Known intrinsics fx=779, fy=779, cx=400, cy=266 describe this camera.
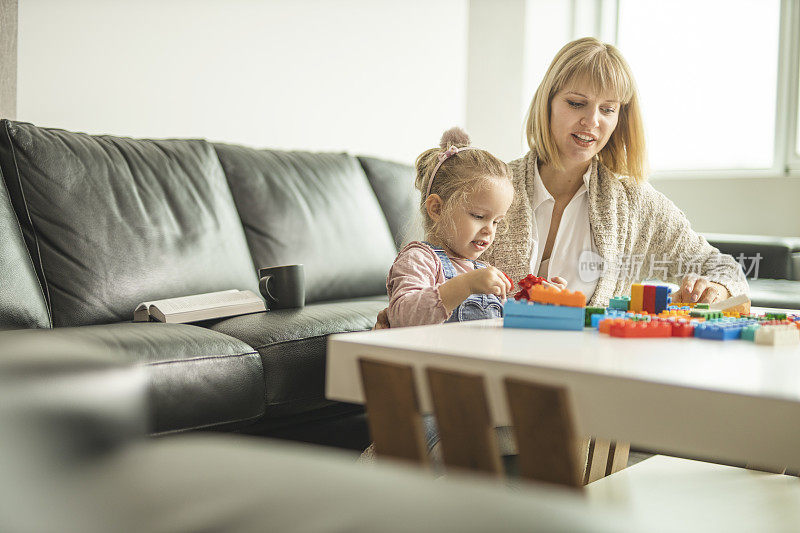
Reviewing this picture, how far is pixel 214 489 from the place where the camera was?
466mm

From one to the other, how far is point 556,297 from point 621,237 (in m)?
0.81

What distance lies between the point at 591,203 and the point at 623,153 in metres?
0.17

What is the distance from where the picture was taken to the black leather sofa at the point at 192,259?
1.53 meters

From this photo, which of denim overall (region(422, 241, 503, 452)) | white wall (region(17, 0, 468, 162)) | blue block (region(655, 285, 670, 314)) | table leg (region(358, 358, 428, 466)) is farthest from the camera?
white wall (region(17, 0, 468, 162))

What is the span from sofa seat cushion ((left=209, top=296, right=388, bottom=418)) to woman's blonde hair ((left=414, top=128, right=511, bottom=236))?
34 cm

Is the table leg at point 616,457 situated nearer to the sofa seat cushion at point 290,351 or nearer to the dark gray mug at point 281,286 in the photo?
the sofa seat cushion at point 290,351

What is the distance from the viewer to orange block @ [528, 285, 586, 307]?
1.08m

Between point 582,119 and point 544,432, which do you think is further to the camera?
point 582,119

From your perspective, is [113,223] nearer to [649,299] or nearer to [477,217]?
[477,217]

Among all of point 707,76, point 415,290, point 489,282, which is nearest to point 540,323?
point 489,282

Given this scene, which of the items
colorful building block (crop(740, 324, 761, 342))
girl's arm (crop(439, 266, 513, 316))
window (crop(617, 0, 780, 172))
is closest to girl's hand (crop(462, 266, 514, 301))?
girl's arm (crop(439, 266, 513, 316))

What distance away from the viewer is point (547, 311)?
3.54 ft

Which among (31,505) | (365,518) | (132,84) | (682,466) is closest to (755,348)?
(682,466)

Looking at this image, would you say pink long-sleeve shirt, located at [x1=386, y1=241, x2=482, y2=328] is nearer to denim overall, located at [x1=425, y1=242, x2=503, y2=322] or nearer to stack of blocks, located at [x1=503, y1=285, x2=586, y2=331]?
denim overall, located at [x1=425, y1=242, x2=503, y2=322]
